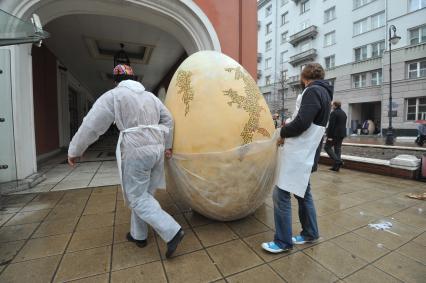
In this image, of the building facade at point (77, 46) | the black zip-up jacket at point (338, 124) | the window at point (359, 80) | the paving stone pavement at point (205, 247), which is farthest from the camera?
the window at point (359, 80)

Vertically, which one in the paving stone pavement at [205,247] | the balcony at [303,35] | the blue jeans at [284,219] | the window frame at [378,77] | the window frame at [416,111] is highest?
the balcony at [303,35]

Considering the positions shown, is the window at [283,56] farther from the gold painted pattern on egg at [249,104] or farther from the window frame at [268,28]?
the gold painted pattern on egg at [249,104]

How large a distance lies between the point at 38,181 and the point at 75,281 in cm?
369

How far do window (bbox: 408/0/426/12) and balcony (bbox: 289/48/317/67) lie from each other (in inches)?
A: 348

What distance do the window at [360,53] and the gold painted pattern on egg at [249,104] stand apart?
25.2 m

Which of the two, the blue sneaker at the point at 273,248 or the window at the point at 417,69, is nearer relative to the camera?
the blue sneaker at the point at 273,248

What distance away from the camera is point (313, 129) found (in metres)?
2.29

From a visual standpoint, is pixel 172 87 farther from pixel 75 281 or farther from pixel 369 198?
pixel 369 198

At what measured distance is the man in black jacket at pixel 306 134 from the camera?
2227 mm

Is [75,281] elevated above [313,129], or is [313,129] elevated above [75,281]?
[313,129]

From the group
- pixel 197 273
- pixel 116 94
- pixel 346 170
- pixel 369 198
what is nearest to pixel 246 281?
pixel 197 273

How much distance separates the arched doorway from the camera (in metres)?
4.31

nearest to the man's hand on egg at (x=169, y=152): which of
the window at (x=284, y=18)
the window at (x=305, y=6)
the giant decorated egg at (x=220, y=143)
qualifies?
the giant decorated egg at (x=220, y=143)

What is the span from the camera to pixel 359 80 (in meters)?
23.0
